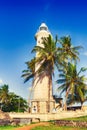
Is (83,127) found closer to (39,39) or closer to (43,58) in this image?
(43,58)

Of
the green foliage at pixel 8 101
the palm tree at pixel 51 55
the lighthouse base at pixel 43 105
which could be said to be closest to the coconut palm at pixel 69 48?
the palm tree at pixel 51 55

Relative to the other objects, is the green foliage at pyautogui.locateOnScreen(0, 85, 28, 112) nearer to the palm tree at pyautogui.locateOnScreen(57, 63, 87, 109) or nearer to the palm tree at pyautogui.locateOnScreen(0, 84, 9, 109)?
the palm tree at pyautogui.locateOnScreen(0, 84, 9, 109)

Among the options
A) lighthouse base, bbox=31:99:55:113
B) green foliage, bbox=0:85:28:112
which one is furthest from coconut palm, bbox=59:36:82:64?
green foliage, bbox=0:85:28:112

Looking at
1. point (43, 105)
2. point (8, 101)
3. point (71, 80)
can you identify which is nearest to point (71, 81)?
point (71, 80)

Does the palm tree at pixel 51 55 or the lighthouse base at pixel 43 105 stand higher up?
the palm tree at pixel 51 55

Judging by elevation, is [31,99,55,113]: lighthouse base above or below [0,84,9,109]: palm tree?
below

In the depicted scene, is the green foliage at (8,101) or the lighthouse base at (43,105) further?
the green foliage at (8,101)

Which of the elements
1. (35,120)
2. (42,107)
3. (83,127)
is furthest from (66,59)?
(83,127)

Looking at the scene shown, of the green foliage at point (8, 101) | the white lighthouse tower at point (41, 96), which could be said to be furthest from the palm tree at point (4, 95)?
the white lighthouse tower at point (41, 96)

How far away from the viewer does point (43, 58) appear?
173 feet

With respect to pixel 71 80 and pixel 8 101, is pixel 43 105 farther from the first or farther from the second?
pixel 8 101

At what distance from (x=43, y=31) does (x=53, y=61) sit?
9.39 metres

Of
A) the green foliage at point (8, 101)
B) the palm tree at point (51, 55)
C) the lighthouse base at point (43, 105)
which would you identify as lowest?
the lighthouse base at point (43, 105)

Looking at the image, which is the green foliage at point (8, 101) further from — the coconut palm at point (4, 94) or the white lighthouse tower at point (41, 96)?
the white lighthouse tower at point (41, 96)
